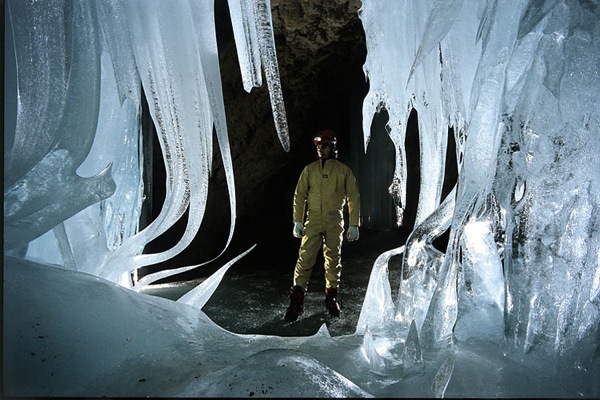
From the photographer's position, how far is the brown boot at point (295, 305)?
3322 millimetres

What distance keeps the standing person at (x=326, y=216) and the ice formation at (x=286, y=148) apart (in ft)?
3.70

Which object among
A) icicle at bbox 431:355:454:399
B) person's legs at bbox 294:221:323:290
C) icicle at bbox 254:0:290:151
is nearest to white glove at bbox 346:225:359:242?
person's legs at bbox 294:221:323:290

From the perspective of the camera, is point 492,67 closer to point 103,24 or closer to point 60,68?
point 103,24

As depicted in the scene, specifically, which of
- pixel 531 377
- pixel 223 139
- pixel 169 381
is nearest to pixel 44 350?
pixel 169 381

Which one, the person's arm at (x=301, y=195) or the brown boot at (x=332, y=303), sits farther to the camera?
the person's arm at (x=301, y=195)

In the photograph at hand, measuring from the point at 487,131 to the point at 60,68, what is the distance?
1.91 m

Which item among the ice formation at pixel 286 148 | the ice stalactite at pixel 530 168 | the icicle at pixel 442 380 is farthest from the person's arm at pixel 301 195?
the icicle at pixel 442 380

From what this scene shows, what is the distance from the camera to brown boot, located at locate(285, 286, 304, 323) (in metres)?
3.32

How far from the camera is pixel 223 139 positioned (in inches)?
82.4

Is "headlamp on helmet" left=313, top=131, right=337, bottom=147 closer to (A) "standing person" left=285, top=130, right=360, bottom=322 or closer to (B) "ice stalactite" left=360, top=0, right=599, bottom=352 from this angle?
(A) "standing person" left=285, top=130, right=360, bottom=322

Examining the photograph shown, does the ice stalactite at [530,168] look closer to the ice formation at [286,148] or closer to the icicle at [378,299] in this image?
the ice formation at [286,148]

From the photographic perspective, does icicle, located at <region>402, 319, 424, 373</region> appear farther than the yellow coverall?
No

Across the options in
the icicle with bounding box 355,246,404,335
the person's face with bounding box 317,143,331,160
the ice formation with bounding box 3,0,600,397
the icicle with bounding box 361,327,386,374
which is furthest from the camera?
the person's face with bounding box 317,143,331,160

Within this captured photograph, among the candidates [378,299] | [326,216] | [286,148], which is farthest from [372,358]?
[326,216]
